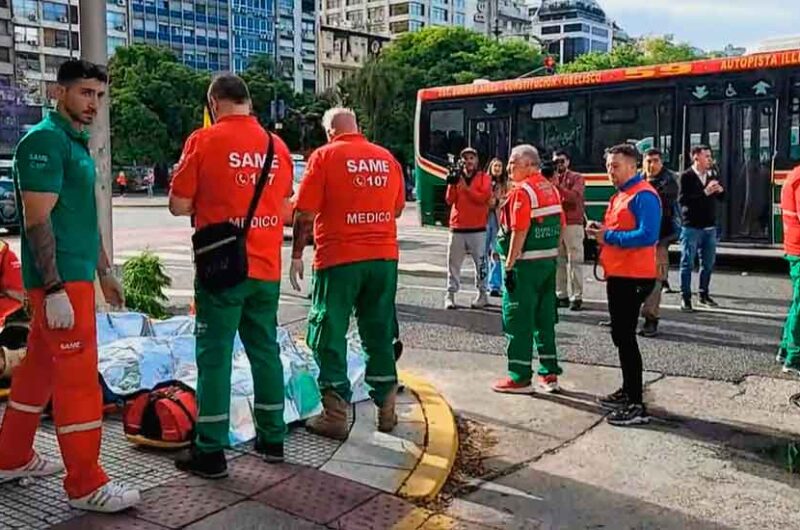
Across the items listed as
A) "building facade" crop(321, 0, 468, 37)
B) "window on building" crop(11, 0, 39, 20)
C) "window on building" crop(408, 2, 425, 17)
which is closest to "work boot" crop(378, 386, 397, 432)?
"window on building" crop(11, 0, 39, 20)

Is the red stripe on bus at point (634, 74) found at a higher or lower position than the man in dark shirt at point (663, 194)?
higher

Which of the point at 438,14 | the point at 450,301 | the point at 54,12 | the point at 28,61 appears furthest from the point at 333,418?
the point at 438,14

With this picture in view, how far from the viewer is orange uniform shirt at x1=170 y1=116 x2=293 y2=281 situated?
4.46 m

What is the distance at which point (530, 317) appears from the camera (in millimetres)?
6555

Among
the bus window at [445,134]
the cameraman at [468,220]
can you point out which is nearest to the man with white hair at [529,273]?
the cameraman at [468,220]

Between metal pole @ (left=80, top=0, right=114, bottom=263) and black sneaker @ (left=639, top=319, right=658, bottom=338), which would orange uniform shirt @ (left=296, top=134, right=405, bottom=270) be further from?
black sneaker @ (left=639, top=319, right=658, bottom=338)

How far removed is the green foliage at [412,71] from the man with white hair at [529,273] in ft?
158

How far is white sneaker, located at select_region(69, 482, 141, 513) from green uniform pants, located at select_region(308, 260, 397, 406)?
5.03ft

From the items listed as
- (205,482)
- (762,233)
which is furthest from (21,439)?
(762,233)

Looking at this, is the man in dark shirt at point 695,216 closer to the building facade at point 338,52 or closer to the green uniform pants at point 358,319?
the green uniform pants at point 358,319

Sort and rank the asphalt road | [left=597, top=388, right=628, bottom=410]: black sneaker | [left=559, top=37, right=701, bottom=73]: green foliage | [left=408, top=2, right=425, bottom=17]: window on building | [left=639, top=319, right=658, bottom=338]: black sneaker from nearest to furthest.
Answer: [left=597, top=388, right=628, bottom=410]: black sneaker, the asphalt road, [left=639, top=319, right=658, bottom=338]: black sneaker, [left=559, top=37, right=701, bottom=73]: green foliage, [left=408, top=2, right=425, bottom=17]: window on building

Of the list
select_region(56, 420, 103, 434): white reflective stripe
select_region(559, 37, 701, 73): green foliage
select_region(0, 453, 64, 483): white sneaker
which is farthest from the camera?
select_region(559, 37, 701, 73): green foliage

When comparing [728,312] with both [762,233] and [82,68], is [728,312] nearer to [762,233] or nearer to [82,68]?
[762,233]

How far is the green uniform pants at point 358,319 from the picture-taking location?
532 cm
